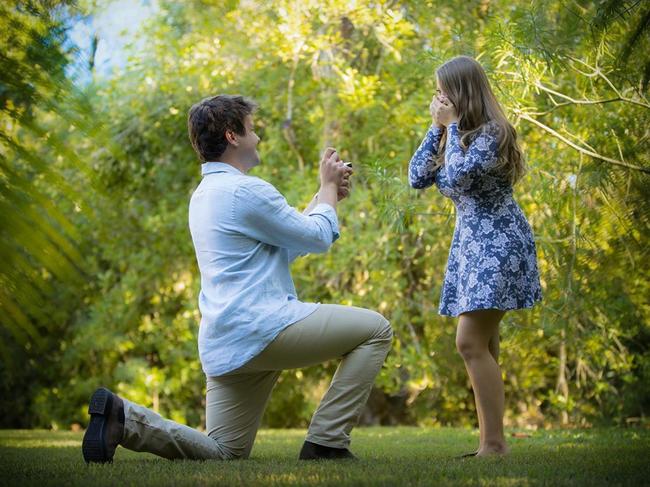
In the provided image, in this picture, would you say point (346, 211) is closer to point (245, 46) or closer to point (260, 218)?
point (245, 46)

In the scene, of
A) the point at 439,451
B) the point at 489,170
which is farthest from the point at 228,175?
the point at 439,451

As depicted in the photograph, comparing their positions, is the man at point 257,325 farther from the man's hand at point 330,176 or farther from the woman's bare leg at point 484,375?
the woman's bare leg at point 484,375

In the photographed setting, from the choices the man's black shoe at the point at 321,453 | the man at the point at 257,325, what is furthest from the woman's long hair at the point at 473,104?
the man's black shoe at the point at 321,453

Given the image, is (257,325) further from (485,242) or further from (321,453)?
(485,242)

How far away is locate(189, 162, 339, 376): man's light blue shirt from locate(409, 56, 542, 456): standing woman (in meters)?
0.51

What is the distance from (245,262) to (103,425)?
67 cm

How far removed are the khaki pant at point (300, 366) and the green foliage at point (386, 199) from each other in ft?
2.99

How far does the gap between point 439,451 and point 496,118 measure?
135 centimetres

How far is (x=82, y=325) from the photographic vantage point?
8.12 meters

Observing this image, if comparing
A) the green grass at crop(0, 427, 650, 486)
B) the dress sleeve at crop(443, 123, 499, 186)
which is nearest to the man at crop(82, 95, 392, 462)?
the green grass at crop(0, 427, 650, 486)

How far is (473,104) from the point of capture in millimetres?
2945

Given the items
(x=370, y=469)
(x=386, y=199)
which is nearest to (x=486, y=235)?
(x=370, y=469)

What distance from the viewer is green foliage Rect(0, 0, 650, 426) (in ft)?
13.9

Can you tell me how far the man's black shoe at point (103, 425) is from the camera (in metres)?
2.39
